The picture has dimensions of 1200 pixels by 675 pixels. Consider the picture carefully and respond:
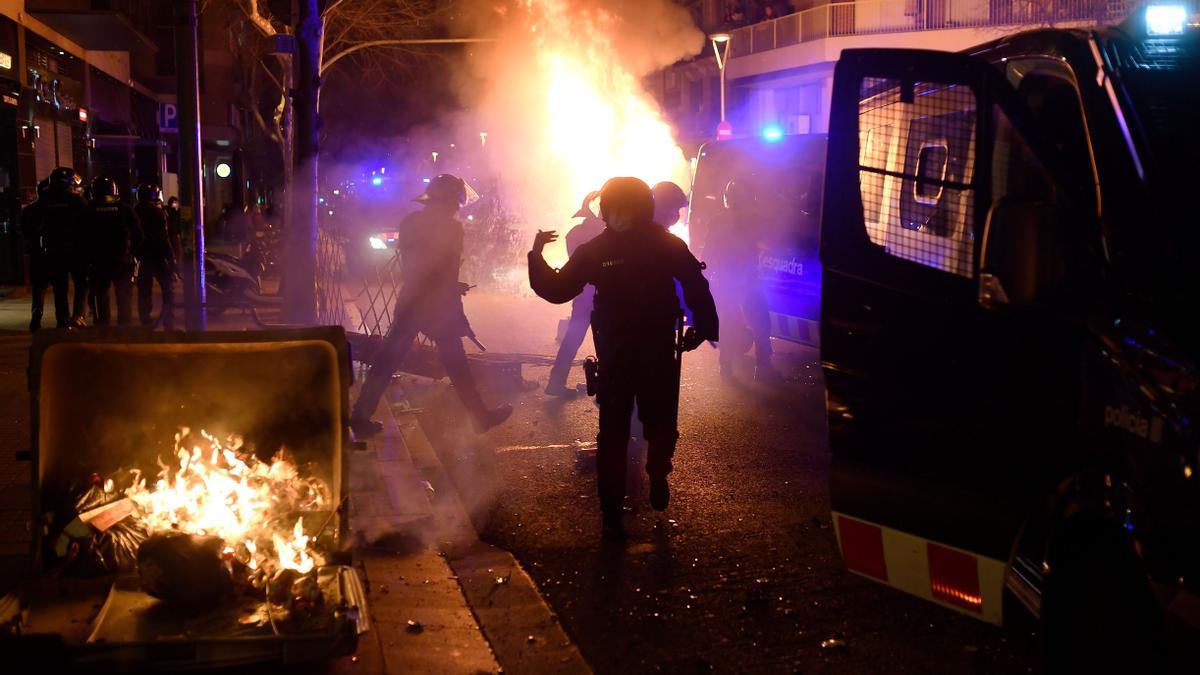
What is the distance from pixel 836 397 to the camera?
13.5 feet

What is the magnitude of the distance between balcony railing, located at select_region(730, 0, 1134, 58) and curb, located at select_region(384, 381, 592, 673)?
2548 cm

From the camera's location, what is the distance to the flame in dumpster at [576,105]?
31750 millimetres

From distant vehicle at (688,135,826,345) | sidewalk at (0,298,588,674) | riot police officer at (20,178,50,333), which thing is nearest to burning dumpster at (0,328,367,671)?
sidewalk at (0,298,588,674)

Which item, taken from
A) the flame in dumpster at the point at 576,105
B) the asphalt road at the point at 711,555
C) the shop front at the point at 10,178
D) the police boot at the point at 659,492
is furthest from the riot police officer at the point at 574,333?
the flame in dumpster at the point at 576,105

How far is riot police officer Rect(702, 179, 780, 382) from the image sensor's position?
10.9m

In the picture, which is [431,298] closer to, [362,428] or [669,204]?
[362,428]

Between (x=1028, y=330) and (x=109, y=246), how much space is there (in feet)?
37.7

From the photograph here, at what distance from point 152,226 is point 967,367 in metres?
12.5

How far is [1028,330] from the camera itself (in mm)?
3451

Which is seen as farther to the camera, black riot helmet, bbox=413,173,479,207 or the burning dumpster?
black riot helmet, bbox=413,173,479,207

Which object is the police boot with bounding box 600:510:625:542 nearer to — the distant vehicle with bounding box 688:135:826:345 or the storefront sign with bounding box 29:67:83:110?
the distant vehicle with bounding box 688:135:826:345

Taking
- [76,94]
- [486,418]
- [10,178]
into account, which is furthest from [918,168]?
[76,94]

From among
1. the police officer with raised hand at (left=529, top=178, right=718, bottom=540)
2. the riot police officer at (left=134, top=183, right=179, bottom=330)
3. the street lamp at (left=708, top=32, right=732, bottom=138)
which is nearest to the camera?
the police officer with raised hand at (left=529, top=178, right=718, bottom=540)

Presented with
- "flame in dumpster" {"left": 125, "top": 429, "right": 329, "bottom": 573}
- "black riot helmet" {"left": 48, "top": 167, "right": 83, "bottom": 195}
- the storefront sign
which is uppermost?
the storefront sign
